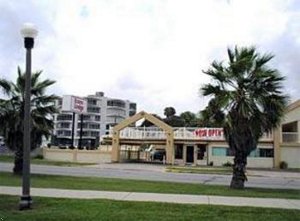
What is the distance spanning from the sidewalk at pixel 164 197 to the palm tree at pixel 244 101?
5555mm

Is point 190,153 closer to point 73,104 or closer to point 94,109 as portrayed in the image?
point 73,104

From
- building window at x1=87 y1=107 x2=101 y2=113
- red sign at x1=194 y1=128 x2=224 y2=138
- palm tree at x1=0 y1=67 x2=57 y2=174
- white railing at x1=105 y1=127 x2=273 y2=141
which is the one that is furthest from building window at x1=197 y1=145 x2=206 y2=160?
building window at x1=87 y1=107 x2=101 y2=113

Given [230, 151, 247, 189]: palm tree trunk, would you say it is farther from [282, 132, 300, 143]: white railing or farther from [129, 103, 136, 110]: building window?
[129, 103, 136, 110]: building window

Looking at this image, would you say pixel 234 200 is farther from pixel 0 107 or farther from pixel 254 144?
pixel 0 107

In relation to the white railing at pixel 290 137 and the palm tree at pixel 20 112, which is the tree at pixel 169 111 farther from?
the palm tree at pixel 20 112

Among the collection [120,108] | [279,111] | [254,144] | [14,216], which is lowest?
[14,216]

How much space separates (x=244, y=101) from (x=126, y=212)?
10.3 meters

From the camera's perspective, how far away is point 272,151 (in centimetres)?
5588

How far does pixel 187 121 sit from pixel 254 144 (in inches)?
3596

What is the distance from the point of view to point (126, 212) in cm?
1212

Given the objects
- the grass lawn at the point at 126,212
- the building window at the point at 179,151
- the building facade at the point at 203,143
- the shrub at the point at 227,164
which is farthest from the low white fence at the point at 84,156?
the grass lawn at the point at 126,212

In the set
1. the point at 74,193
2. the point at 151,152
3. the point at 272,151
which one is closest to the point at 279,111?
the point at 74,193

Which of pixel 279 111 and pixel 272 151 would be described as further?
pixel 272 151

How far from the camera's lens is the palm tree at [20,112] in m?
26.0
